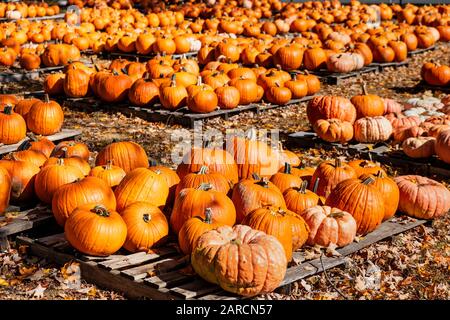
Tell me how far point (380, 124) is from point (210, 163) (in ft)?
9.56

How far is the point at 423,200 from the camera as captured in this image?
6145 mm

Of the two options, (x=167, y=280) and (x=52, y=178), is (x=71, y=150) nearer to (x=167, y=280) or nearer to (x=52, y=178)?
(x=52, y=178)

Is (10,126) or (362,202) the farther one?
(10,126)

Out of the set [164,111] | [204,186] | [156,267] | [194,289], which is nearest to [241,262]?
[194,289]

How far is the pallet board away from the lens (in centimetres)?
468

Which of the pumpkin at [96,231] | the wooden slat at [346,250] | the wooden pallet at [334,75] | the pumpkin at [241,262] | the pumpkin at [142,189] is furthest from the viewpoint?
the wooden pallet at [334,75]

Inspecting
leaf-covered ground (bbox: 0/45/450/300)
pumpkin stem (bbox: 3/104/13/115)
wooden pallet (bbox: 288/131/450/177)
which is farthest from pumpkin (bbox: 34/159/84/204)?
wooden pallet (bbox: 288/131/450/177)

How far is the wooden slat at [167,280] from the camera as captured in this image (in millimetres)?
4707

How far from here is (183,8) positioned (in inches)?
866

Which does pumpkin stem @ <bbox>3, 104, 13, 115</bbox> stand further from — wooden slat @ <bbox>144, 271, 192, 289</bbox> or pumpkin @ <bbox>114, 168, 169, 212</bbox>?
wooden slat @ <bbox>144, 271, 192, 289</bbox>

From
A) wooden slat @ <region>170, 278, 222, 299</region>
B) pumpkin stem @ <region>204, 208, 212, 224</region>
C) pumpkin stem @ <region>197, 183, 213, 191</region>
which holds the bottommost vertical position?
wooden slat @ <region>170, 278, 222, 299</region>

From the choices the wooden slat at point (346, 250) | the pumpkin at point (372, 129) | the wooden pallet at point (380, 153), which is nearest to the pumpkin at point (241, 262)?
the wooden slat at point (346, 250)

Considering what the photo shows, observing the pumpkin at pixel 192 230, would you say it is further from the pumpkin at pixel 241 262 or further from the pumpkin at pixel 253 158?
the pumpkin at pixel 253 158

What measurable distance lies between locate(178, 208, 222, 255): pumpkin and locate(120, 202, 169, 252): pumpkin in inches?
8.9
